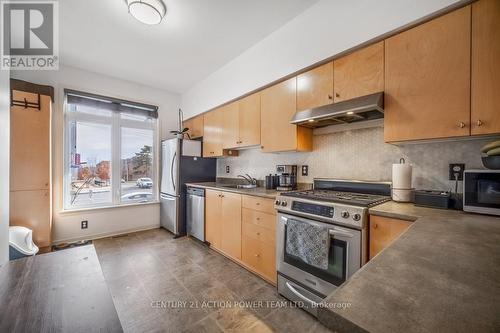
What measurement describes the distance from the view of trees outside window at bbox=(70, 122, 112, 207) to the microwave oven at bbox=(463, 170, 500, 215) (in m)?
4.33

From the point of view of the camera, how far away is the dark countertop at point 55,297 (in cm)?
56

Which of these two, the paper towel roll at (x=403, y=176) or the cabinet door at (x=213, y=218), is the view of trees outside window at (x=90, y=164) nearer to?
the cabinet door at (x=213, y=218)

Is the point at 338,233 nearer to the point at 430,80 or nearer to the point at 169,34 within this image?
the point at 430,80

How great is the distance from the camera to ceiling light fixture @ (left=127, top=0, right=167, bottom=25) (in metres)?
1.79

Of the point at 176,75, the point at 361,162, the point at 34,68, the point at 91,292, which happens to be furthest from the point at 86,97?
the point at 361,162

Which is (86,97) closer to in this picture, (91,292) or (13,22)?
(13,22)

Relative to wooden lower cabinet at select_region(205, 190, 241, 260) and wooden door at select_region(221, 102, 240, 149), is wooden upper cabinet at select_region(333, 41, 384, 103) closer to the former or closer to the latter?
wooden door at select_region(221, 102, 240, 149)

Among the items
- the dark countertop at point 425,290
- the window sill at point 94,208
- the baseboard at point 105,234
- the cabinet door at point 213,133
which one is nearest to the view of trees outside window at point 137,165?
the window sill at point 94,208

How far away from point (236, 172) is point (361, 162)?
1961 millimetres

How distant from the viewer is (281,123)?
7.50ft

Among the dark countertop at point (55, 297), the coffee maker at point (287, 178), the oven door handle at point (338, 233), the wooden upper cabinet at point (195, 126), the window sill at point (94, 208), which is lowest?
the window sill at point (94, 208)

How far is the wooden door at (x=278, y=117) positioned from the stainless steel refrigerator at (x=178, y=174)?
5.12 ft

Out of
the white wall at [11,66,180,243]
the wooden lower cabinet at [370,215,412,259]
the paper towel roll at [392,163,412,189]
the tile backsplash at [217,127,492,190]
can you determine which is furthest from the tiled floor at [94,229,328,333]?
the tile backsplash at [217,127,492,190]

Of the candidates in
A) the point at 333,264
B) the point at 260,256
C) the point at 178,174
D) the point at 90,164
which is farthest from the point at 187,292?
the point at 90,164
